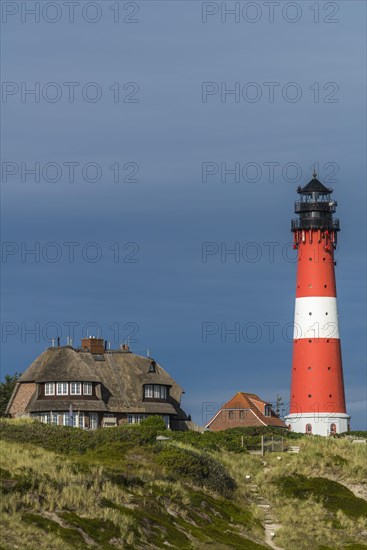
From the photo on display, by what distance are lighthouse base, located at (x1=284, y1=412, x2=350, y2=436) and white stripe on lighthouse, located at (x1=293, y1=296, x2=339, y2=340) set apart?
5.60 metres

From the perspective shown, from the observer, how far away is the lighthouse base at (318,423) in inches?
3748

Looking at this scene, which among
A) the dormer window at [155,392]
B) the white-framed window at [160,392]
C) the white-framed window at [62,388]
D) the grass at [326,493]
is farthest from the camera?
the white-framed window at [160,392]

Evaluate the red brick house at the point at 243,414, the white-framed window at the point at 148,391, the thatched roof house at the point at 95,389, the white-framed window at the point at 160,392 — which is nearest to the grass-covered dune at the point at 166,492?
the thatched roof house at the point at 95,389

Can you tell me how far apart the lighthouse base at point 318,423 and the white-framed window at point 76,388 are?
15.5 metres

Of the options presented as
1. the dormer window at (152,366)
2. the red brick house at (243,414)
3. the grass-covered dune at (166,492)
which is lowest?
the grass-covered dune at (166,492)

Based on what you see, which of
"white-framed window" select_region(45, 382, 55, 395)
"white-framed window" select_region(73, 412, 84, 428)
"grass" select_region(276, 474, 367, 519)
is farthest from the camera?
"white-framed window" select_region(45, 382, 55, 395)

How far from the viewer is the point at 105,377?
9500 cm

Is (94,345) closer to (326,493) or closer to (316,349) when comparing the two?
(316,349)

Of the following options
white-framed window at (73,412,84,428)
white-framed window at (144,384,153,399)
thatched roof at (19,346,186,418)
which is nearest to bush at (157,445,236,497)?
white-framed window at (73,412,84,428)

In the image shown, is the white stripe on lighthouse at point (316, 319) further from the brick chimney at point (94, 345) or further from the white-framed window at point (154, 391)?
the brick chimney at point (94, 345)

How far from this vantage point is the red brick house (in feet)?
338

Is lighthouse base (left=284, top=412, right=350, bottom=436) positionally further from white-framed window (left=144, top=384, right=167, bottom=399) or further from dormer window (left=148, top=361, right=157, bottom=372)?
dormer window (left=148, top=361, right=157, bottom=372)

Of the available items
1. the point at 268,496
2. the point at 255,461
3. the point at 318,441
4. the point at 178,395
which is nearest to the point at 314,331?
the point at 178,395

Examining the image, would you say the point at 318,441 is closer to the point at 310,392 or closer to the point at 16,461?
the point at 310,392
